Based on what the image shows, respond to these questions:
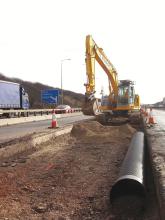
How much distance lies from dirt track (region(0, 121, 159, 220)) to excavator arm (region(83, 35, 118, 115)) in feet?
29.0

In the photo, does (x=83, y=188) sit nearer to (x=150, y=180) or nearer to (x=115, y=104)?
(x=150, y=180)

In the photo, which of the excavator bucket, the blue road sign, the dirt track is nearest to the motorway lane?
the excavator bucket

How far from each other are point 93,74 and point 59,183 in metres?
15.9

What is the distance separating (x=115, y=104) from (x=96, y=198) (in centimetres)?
2077

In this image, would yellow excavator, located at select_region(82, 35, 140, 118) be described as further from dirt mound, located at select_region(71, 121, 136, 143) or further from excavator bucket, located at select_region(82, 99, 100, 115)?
dirt mound, located at select_region(71, 121, 136, 143)

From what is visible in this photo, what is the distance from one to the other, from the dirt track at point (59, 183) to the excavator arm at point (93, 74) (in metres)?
8.85

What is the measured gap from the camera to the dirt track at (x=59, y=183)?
21.4ft

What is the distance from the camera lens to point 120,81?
28.4 metres

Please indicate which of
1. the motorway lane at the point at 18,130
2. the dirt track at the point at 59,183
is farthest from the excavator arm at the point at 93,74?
the dirt track at the point at 59,183

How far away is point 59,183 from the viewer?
8.45m

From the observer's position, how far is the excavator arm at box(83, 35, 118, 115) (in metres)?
23.4

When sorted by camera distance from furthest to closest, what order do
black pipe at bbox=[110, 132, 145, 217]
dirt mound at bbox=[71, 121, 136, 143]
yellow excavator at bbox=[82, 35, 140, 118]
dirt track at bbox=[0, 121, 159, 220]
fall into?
1. yellow excavator at bbox=[82, 35, 140, 118]
2. dirt mound at bbox=[71, 121, 136, 143]
3. dirt track at bbox=[0, 121, 159, 220]
4. black pipe at bbox=[110, 132, 145, 217]

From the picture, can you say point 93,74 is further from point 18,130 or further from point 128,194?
point 128,194

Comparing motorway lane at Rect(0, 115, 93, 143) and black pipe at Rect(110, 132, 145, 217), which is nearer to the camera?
black pipe at Rect(110, 132, 145, 217)
